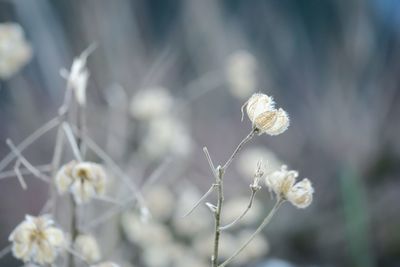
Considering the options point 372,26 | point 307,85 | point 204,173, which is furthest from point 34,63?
point 372,26

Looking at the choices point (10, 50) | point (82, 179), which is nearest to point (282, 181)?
point (82, 179)

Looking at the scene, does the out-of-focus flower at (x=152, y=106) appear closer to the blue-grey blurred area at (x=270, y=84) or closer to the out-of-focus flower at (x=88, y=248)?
the blue-grey blurred area at (x=270, y=84)

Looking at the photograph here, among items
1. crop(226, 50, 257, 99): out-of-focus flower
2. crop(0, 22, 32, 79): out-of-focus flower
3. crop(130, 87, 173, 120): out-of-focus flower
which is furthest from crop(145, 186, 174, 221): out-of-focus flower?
crop(0, 22, 32, 79): out-of-focus flower

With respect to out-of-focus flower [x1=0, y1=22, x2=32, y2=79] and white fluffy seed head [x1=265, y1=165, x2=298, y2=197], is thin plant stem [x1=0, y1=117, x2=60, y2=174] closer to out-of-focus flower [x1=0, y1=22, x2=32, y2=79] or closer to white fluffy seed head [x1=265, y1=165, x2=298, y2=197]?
out-of-focus flower [x1=0, y1=22, x2=32, y2=79]

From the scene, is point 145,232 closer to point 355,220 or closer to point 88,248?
point 88,248

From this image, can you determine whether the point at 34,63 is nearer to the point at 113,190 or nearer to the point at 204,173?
the point at 204,173

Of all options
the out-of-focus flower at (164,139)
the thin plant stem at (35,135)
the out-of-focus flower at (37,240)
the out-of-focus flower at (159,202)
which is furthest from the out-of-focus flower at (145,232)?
the out-of-focus flower at (37,240)
